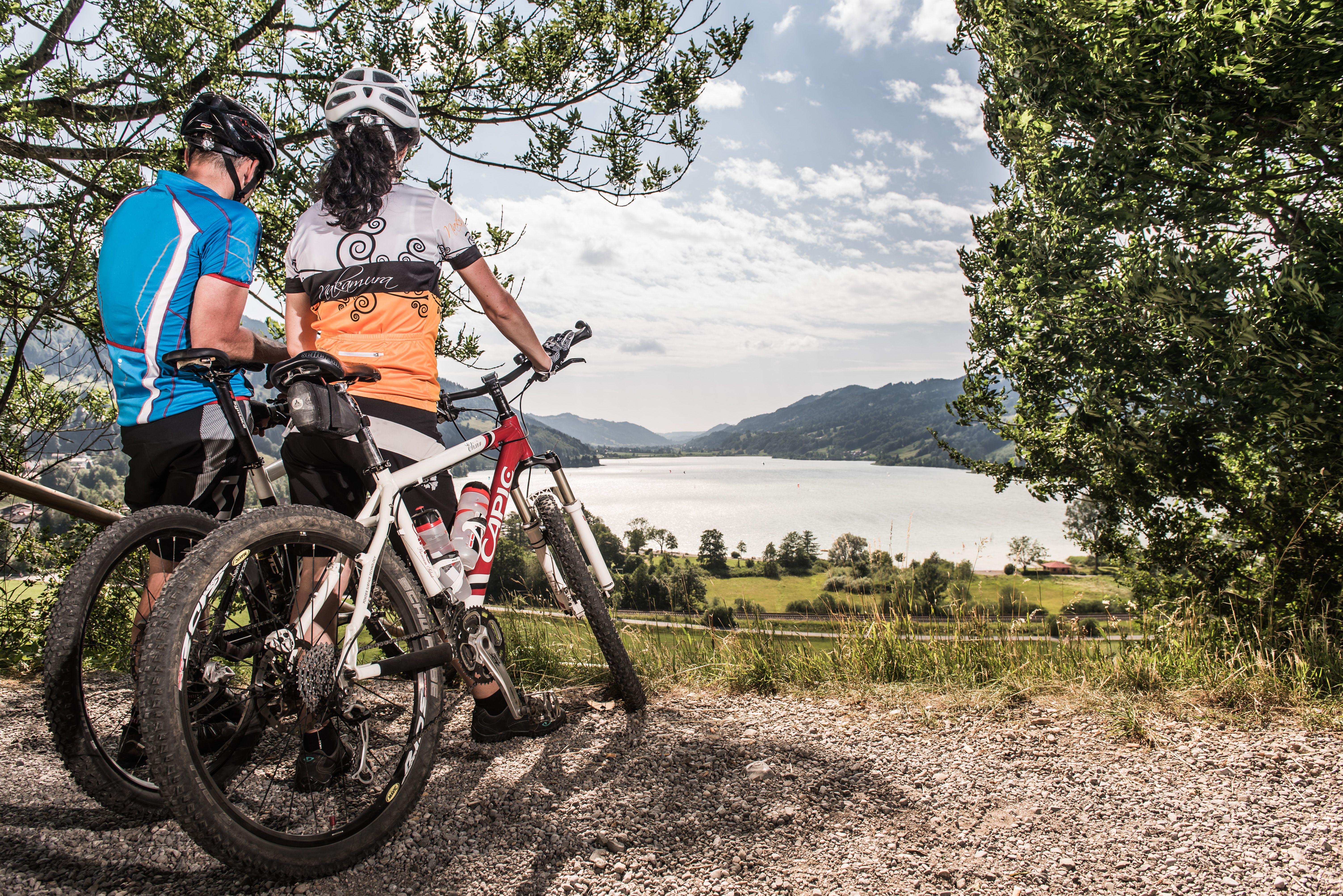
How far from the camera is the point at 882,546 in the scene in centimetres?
491

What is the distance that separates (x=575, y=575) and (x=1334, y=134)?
634 cm

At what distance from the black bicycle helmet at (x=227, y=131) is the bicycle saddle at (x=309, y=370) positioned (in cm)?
98

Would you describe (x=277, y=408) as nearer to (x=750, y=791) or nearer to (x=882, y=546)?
(x=750, y=791)

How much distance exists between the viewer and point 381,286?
241 cm

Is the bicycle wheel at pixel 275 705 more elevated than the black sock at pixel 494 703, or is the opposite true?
the bicycle wheel at pixel 275 705

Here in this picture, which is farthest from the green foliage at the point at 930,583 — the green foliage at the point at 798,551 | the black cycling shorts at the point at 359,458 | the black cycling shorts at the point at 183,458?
the green foliage at the point at 798,551

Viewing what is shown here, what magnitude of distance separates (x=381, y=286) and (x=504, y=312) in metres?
0.48

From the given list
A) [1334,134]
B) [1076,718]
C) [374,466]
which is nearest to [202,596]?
[374,466]

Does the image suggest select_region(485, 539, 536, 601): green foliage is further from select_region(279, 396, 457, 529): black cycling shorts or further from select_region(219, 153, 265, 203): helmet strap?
select_region(219, 153, 265, 203): helmet strap

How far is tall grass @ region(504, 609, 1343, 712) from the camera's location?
3.12 metres

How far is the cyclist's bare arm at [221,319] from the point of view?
230cm

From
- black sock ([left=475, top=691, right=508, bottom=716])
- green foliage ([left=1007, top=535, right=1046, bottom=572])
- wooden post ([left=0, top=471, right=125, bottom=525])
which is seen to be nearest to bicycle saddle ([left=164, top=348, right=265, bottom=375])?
wooden post ([left=0, top=471, right=125, bottom=525])

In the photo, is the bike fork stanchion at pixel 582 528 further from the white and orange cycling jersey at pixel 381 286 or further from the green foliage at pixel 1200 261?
the green foliage at pixel 1200 261

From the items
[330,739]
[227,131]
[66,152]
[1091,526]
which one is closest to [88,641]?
[330,739]
